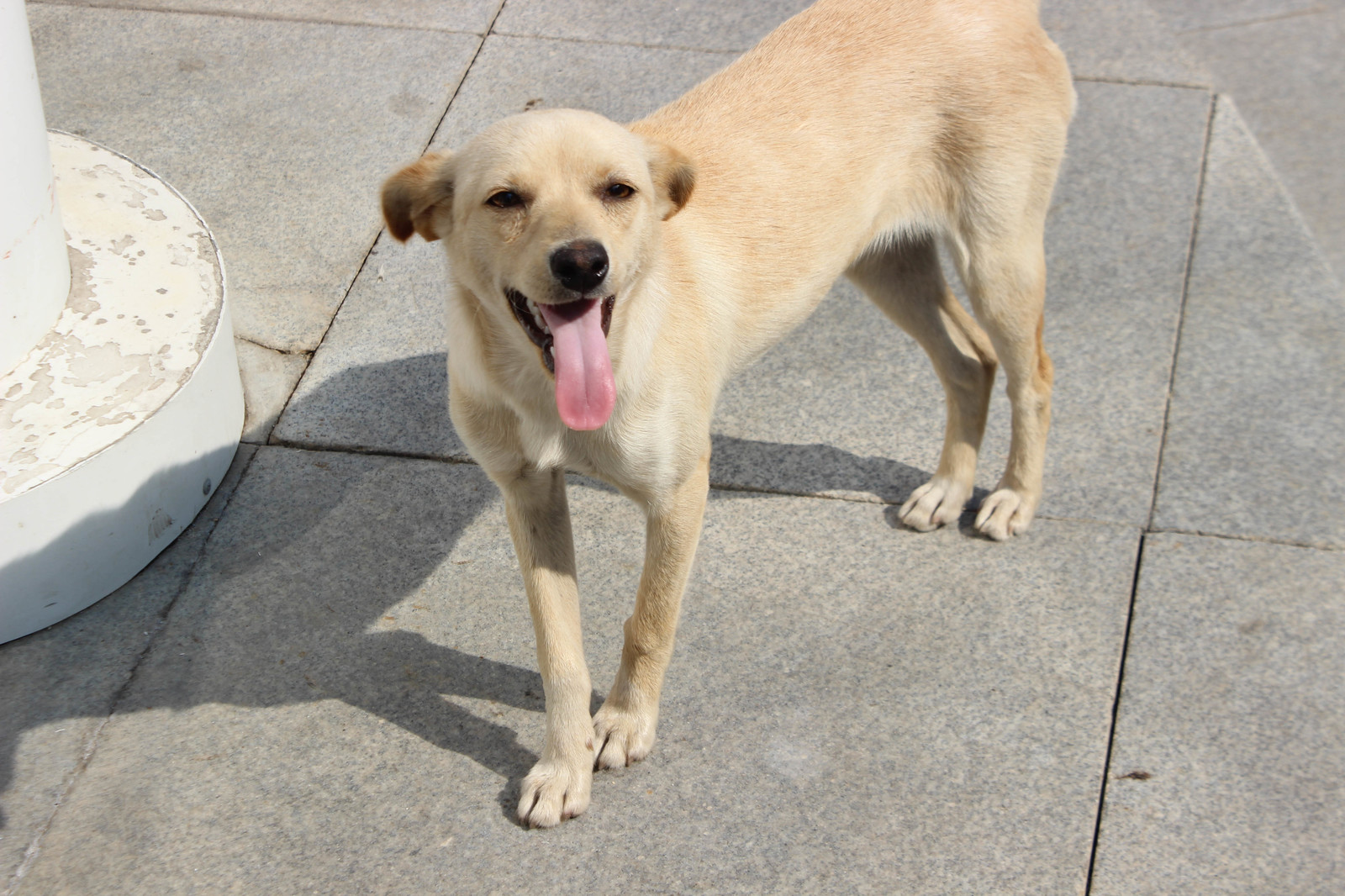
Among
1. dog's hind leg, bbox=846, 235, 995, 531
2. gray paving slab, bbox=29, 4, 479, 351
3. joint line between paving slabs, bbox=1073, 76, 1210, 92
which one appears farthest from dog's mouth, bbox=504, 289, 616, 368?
joint line between paving slabs, bbox=1073, 76, 1210, 92

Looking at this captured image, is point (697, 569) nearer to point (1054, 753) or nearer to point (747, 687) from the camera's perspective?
point (747, 687)

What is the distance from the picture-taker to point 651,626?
3.19m

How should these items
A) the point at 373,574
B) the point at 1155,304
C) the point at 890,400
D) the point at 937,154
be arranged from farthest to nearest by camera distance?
1. the point at 1155,304
2. the point at 890,400
3. the point at 373,574
4. the point at 937,154

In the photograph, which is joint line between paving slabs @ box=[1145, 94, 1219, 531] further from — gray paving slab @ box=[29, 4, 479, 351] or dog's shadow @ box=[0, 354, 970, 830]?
gray paving slab @ box=[29, 4, 479, 351]

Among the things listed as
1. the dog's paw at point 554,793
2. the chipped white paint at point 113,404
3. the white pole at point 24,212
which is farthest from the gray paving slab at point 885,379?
the dog's paw at point 554,793

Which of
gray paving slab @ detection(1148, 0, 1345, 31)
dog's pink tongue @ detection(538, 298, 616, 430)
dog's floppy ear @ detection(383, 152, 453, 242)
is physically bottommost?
gray paving slab @ detection(1148, 0, 1345, 31)

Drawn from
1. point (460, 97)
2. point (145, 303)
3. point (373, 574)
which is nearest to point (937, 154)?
point (373, 574)

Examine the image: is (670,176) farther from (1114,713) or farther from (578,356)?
(1114,713)

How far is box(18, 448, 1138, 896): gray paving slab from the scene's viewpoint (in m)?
3.03

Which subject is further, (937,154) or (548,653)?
(937,154)

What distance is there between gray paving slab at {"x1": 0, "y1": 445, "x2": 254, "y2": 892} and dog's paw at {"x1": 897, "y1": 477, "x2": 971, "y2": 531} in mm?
Answer: 2450

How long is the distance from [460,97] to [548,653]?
360 centimetres

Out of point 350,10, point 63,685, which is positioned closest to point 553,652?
point 63,685

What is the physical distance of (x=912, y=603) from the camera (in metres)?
3.79
